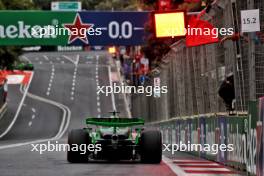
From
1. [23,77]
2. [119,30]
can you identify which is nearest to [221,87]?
[119,30]

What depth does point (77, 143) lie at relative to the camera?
17328mm

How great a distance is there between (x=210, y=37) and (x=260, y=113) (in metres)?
6.71

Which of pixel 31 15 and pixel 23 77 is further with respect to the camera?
pixel 23 77

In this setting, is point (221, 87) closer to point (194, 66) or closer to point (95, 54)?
point (194, 66)

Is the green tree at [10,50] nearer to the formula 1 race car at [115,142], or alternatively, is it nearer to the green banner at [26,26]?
the green banner at [26,26]

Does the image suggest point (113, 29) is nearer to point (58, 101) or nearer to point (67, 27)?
point (67, 27)

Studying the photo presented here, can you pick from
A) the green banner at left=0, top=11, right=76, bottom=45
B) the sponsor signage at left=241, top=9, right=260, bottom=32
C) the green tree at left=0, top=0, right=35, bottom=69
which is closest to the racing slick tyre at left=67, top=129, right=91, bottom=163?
the sponsor signage at left=241, top=9, right=260, bottom=32

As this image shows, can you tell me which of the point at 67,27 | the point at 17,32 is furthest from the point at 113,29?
the point at 17,32

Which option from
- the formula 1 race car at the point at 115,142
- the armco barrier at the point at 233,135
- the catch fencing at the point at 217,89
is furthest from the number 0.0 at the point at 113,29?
the formula 1 race car at the point at 115,142

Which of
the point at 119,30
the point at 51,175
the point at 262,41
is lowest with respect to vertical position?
the point at 51,175

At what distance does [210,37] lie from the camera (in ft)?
60.2

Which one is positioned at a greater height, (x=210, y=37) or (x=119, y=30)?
(x=119, y=30)

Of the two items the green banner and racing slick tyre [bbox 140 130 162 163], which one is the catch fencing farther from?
the green banner

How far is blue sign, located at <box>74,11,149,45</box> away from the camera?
1639 inches
